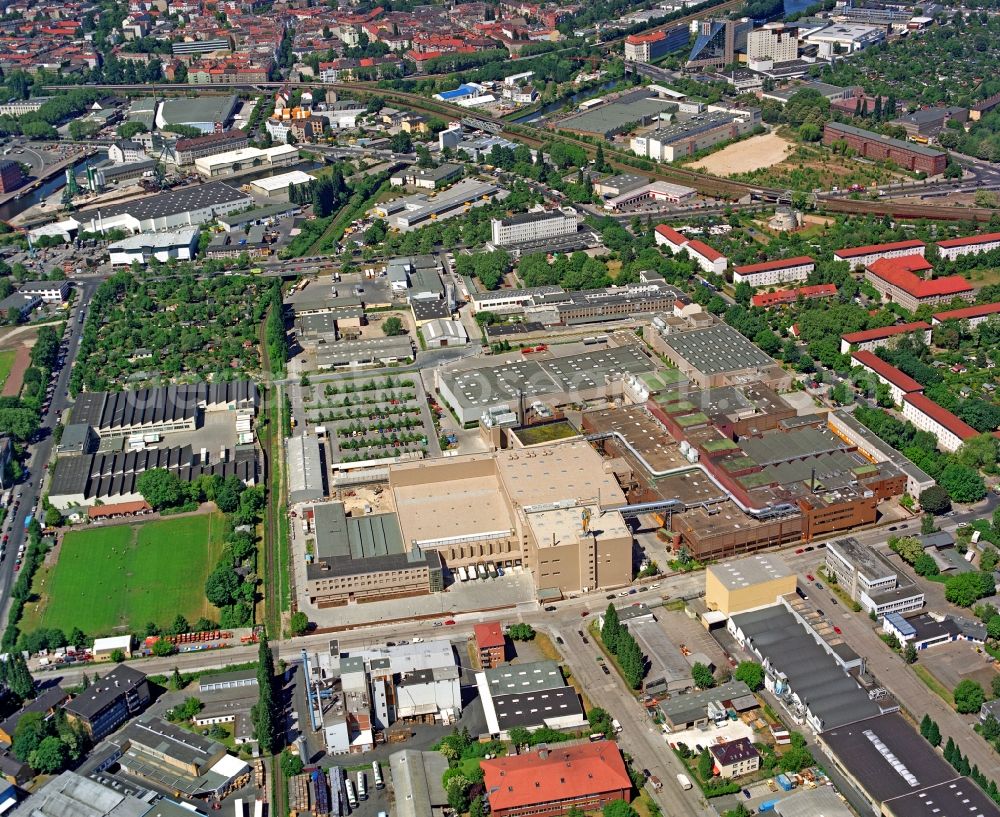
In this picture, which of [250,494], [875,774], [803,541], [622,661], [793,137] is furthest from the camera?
[793,137]

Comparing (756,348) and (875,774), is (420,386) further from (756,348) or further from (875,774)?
(875,774)

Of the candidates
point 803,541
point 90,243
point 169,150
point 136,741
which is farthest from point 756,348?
point 169,150

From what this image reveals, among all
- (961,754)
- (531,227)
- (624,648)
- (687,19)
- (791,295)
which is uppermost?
(687,19)

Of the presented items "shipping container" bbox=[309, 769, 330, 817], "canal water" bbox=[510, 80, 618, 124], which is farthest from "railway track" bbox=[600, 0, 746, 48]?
"shipping container" bbox=[309, 769, 330, 817]

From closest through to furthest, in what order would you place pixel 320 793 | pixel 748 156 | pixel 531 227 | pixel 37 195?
pixel 320 793
pixel 531 227
pixel 748 156
pixel 37 195

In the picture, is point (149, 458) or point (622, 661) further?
point (149, 458)

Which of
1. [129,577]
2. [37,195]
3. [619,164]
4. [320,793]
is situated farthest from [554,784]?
[37,195]

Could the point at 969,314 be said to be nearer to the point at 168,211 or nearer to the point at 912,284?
the point at 912,284
